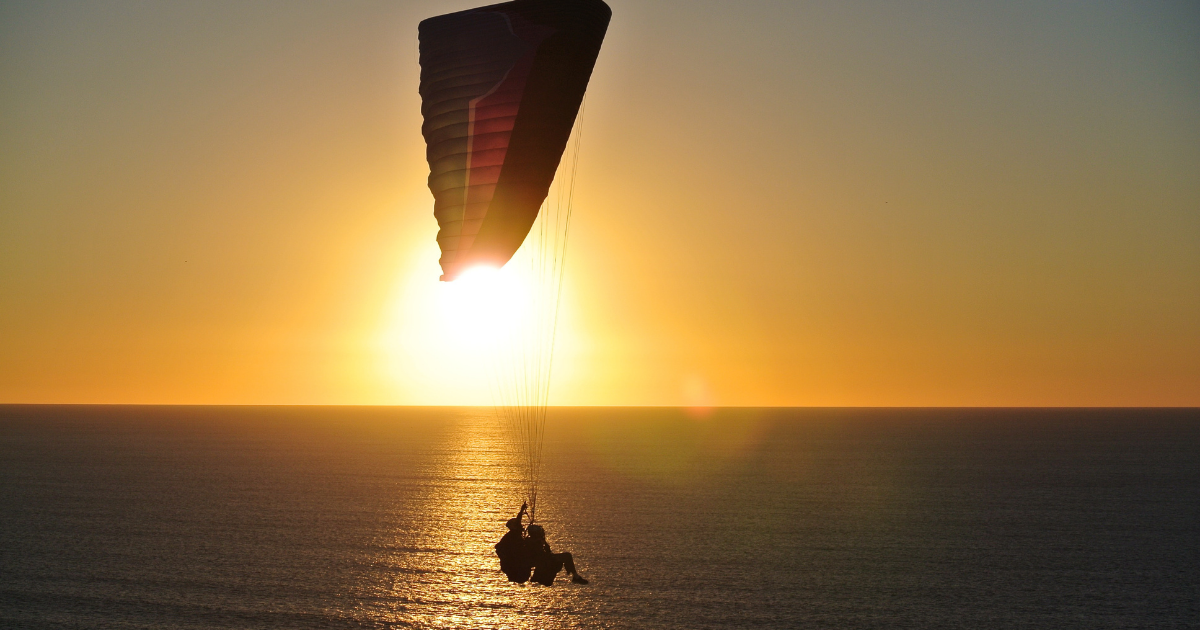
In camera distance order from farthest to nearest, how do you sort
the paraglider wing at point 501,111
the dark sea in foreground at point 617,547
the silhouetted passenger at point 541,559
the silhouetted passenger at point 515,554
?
the dark sea in foreground at point 617,547 < the silhouetted passenger at point 515,554 < the silhouetted passenger at point 541,559 < the paraglider wing at point 501,111

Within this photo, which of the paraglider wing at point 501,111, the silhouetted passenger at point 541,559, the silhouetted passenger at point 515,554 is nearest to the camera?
the paraglider wing at point 501,111

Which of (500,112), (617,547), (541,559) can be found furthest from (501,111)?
(617,547)

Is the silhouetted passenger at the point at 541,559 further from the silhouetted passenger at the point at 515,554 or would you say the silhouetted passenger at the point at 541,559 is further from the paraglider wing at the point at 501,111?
the paraglider wing at the point at 501,111

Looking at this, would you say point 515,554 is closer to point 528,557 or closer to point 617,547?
point 528,557

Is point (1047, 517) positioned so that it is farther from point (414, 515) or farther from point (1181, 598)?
point (414, 515)

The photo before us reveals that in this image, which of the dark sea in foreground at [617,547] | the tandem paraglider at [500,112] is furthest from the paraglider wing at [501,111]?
the dark sea in foreground at [617,547]
